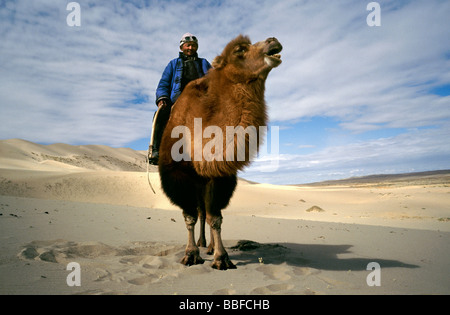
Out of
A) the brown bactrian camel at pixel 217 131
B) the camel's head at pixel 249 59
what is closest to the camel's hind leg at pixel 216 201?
the brown bactrian camel at pixel 217 131

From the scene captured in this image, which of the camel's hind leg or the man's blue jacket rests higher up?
the man's blue jacket

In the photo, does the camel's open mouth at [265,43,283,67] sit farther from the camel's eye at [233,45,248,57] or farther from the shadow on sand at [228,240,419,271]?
the shadow on sand at [228,240,419,271]

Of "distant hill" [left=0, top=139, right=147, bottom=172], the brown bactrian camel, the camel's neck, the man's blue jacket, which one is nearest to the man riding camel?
the man's blue jacket

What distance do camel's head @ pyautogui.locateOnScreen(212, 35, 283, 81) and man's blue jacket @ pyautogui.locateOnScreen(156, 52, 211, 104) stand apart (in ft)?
4.15

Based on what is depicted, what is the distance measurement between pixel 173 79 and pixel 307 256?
→ 374 cm

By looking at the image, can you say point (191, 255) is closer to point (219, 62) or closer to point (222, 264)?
point (222, 264)

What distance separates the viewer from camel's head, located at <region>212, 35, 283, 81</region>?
3611mm

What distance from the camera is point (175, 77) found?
512 centimetres

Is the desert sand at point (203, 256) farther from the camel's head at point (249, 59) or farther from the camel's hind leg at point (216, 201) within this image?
the camel's head at point (249, 59)

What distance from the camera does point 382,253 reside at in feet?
16.1

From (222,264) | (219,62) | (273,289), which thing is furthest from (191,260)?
(219,62)
